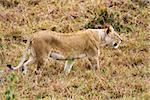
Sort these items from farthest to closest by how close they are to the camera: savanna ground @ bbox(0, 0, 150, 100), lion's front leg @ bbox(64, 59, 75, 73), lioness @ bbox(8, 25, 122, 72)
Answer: lion's front leg @ bbox(64, 59, 75, 73) < lioness @ bbox(8, 25, 122, 72) < savanna ground @ bbox(0, 0, 150, 100)

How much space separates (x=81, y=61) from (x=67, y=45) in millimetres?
663

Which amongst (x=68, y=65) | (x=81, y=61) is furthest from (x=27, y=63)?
(x=81, y=61)

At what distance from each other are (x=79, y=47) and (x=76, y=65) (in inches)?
12.0

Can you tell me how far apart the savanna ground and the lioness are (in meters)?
0.19

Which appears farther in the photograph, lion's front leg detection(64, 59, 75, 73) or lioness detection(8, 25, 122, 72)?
lion's front leg detection(64, 59, 75, 73)

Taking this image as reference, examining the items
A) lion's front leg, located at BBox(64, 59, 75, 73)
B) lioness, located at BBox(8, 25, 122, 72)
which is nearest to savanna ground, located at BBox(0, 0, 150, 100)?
→ lion's front leg, located at BBox(64, 59, 75, 73)

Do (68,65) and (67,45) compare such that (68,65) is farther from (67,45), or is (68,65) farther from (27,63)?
(27,63)

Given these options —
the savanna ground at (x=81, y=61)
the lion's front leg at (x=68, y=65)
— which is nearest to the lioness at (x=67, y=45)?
the lion's front leg at (x=68, y=65)

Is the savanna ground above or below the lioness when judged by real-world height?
below

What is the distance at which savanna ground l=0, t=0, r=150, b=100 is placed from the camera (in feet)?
22.5

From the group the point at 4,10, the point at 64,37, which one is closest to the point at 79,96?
the point at 64,37

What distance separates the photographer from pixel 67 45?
26.5 feet

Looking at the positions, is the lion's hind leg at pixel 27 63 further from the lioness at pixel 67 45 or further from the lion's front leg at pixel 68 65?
the lion's front leg at pixel 68 65

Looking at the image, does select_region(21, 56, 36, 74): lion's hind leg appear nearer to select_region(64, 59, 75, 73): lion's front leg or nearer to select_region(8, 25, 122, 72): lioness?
select_region(8, 25, 122, 72): lioness
